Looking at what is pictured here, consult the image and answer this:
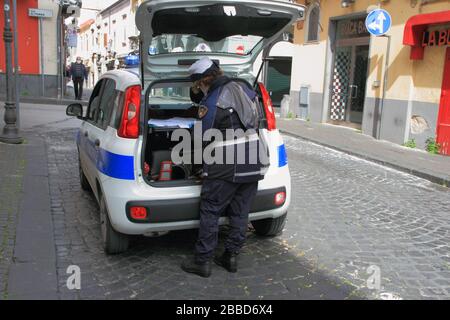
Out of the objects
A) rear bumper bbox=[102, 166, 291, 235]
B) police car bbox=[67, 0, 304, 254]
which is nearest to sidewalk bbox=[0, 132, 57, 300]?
police car bbox=[67, 0, 304, 254]

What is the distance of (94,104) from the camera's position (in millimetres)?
5820

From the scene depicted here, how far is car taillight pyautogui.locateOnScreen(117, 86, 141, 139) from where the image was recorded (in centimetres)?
408

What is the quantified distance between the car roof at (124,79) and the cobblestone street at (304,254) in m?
1.52

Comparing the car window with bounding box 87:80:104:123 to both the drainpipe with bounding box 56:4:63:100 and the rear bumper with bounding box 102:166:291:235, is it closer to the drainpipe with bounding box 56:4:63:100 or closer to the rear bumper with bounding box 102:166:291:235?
the rear bumper with bounding box 102:166:291:235

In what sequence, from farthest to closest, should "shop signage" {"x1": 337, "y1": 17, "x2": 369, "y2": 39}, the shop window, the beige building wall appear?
the beige building wall
the shop window
"shop signage" {"x1": 337, "y1": 17, "x2": 369, "y2": 39}

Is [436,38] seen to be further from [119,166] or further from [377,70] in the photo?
[119,166]

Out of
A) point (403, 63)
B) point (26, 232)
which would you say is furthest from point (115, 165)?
point (403, 63)

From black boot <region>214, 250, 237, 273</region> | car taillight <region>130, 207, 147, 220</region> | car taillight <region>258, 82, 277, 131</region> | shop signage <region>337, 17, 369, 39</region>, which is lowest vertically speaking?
black boot <region>214, 250, 237, 273</region>

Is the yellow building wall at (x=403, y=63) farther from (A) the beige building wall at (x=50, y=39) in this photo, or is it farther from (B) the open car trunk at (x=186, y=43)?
(A) the beige building wall at (x=50, y=39)

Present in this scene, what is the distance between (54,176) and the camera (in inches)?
285

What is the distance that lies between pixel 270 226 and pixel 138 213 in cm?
151

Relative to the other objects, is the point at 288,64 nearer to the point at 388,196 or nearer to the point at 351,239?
the point at 388,196

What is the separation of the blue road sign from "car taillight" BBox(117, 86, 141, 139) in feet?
29.5
